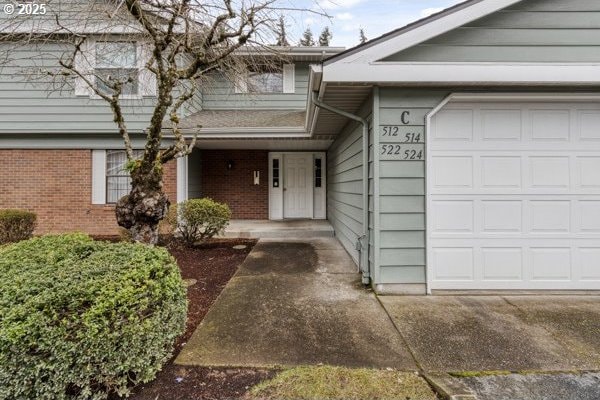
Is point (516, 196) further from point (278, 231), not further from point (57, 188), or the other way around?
point (57, 188)

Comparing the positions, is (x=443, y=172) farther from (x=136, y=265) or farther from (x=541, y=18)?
(x=136, y=265)

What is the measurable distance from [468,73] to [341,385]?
3662 millimetres

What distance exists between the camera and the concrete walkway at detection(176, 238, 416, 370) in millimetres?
2418

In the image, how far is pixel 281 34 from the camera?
4.54 m

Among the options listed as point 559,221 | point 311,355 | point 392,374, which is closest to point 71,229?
point 311,355

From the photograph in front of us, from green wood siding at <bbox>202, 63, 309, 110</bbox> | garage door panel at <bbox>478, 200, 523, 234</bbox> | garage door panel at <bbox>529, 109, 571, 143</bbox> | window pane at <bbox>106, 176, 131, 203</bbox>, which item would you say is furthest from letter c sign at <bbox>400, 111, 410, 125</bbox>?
window pane at <bbox>106, 176, 131, 203</bbox>

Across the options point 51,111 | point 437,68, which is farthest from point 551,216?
point 51,111

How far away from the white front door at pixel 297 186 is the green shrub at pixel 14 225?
632 centimetres

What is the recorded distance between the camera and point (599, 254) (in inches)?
152

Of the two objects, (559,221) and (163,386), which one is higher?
(559,221)

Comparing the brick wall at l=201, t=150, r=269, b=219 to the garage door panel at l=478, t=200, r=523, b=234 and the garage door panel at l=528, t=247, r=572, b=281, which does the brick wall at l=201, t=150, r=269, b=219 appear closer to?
the garage door panel at l=478, t=200, r=523, b=234

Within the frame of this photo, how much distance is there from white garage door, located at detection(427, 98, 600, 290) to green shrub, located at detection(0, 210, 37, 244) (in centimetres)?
827

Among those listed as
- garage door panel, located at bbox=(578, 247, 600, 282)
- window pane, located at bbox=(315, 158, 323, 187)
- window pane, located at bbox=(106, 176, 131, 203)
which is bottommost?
garage door panel, located at bbox=(578, 247, 600, 282)

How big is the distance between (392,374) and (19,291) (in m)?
2.56
